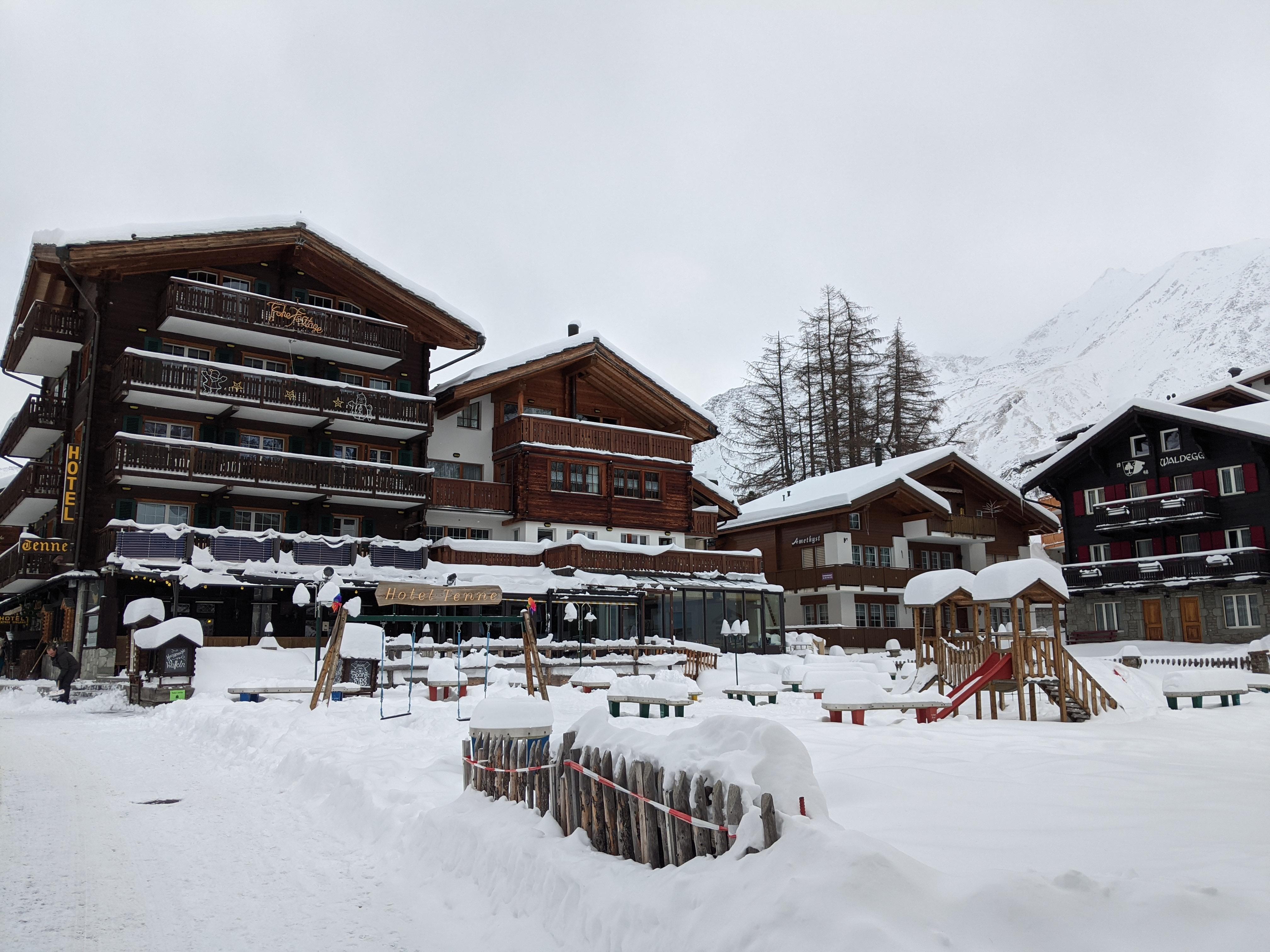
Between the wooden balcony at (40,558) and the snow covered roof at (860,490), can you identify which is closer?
the wooden balcony at (40,558)

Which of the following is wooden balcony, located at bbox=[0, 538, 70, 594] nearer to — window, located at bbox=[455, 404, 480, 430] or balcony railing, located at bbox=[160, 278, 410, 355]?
balcony railing, located at bbox=[160, 278, 410, 355]

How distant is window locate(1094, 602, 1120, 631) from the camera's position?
43969 mm

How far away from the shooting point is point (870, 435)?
6009cm

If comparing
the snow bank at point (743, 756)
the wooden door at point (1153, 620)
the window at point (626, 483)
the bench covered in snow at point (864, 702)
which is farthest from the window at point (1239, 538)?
the snow bank at point (743, 756)

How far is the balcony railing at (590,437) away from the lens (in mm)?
38000

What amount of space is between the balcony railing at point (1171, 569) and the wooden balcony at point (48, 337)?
3876 centimetres

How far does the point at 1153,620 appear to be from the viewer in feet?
139

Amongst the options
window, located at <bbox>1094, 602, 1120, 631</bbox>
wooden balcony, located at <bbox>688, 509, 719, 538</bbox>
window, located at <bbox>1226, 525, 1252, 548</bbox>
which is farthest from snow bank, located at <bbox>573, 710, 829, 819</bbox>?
window, located at <bbox>1094, 602, 1120, 631</bbox>

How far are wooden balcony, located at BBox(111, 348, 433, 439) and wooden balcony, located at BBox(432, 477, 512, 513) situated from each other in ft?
7.39

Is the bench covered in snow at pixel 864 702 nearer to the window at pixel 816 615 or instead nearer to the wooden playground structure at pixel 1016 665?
the wooden playground structure at pixel 1016 665

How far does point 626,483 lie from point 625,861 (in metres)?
35.2

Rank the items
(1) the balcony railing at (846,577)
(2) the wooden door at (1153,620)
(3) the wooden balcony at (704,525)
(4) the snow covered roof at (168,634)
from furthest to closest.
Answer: (1) the balcony railing at (846,577) → (3) the wooden balcony at (704,525) → (2) the wooden door at (1153,620) → (4) the snow covered roof at (168,634)

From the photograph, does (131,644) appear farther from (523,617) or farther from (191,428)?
(523,617)

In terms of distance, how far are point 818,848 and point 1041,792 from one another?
4.86 m
